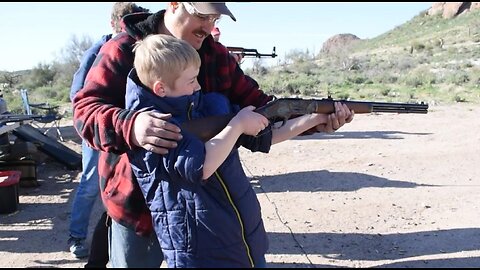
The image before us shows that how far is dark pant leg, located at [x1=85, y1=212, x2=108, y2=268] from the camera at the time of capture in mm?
2883

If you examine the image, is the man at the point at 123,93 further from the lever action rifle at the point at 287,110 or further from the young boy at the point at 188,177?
the lever action rifle at the point at 287,110

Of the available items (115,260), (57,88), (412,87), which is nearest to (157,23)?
(115,260)

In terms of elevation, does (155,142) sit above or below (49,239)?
above

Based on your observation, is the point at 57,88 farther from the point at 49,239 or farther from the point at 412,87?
the point at 49,239

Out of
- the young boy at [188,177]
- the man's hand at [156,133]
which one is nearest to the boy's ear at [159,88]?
the young boy at [188,177]

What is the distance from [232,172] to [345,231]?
11.0 feet

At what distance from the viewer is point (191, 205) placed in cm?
207

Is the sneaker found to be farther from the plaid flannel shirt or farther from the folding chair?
the folding chair

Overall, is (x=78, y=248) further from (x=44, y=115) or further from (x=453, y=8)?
(x=453, y=8)

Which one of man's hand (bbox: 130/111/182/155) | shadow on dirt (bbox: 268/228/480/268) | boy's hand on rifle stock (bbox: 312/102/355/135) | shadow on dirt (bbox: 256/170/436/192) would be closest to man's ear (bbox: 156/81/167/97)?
man's hand (bbox: 130/111/182/155)

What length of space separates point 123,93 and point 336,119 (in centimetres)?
A: 117

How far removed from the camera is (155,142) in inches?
76.0

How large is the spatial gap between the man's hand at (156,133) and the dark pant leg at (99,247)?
1.09 meters

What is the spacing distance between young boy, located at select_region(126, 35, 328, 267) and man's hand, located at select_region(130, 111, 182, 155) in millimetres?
43
